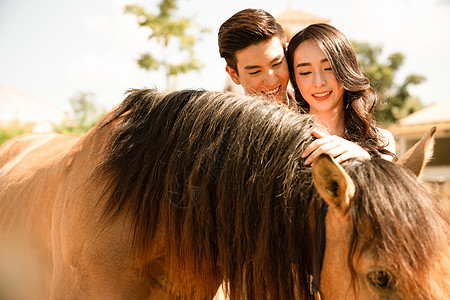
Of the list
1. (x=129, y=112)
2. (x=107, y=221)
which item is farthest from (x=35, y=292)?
(x=129, y=112)

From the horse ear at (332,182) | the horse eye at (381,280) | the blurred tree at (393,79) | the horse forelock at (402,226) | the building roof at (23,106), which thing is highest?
the horse ear at (332,182)

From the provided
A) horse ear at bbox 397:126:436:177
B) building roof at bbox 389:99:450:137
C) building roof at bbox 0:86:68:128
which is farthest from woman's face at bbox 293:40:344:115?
building roof at bbox 0:86:68:128

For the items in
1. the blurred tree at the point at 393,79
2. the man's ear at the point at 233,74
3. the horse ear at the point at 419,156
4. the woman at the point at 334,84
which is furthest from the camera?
the blurred tree at the point at 393,79

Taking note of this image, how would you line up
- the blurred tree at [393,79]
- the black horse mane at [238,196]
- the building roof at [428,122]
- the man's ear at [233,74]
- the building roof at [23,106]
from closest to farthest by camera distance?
the black horse mane at [238,196] → the man's ear at [233,74] → the building roof at [428,122] → the building roof at [23,106] → the blurred tree at [393,79]

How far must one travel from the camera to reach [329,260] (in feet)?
5.56

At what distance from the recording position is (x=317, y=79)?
310cm

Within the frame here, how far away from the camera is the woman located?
3.05 m

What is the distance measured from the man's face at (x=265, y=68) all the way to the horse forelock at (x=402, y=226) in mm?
1735

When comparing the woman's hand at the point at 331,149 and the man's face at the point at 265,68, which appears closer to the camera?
the woman's hand at the point at 331,149

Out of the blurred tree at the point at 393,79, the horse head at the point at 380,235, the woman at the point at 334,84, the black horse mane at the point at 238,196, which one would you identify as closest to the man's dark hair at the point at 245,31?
the woman at the point at 334,84

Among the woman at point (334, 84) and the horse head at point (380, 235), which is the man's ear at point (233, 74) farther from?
the horse head at point (380, 235)

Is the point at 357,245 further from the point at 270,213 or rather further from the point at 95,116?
the point at 95,116

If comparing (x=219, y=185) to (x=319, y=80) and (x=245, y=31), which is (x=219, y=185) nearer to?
(x=319, y=80)

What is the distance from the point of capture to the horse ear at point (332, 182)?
1.62 m
